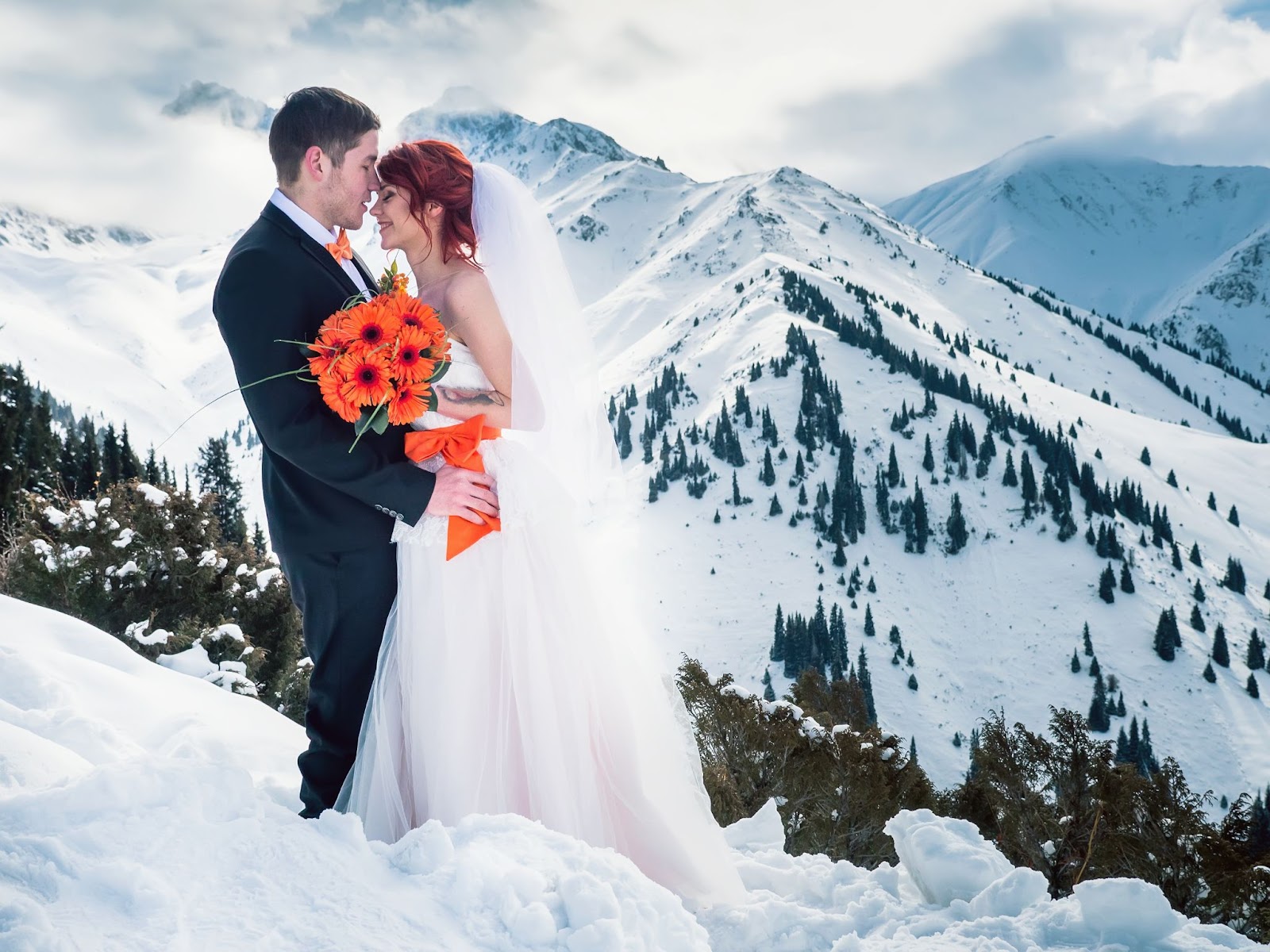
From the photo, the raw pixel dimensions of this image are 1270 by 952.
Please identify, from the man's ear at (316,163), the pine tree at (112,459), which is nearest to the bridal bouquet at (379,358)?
the man's ear at (316,163)

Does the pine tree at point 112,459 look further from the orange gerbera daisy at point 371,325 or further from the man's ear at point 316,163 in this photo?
the orange gerbera daisy at point 371,325

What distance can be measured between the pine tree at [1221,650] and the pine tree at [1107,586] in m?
15.4

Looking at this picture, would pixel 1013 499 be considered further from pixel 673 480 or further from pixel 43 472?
pixel 43 472

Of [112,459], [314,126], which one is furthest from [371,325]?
[112,459]

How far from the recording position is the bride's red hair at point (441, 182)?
4.11 metres

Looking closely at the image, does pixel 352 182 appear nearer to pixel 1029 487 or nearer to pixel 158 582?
pixel 158 582

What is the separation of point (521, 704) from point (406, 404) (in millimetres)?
1564

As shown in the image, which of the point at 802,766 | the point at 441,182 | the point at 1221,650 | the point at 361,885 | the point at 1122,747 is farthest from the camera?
the point at 1221,650

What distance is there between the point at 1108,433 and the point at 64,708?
212 metres

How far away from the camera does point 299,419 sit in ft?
12.0

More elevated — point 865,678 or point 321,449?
point 865,678

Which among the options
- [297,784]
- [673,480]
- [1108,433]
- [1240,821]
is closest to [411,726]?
[297,784]

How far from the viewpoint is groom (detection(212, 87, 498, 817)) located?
145 inches

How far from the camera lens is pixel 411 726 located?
3967 millimetres
